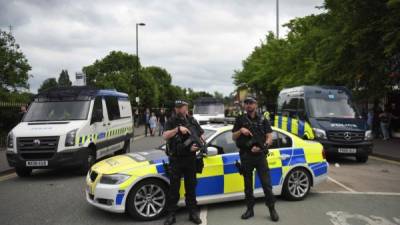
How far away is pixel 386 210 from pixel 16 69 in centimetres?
1855

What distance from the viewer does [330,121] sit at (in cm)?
1212

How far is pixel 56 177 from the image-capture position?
390 inches

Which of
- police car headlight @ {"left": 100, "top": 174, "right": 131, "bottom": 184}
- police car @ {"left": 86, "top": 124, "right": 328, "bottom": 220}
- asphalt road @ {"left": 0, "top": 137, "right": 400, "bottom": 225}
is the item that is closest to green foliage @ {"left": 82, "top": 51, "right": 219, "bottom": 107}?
asphalt road @ {"left": 0, "top": 137, "right": 400, "bottom": 225}

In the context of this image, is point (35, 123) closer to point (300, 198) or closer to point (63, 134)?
point (63, 134)

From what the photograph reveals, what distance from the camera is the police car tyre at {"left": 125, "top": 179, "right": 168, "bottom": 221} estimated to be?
227 inches

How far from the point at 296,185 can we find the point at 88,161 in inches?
210

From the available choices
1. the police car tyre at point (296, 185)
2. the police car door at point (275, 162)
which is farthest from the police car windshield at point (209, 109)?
the police car door at point (275, 162)

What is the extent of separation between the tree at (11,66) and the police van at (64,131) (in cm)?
970

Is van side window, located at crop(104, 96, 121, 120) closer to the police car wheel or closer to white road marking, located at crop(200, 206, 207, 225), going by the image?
white road marking, located at crop(200, 206, 207, 225)

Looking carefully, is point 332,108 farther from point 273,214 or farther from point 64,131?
point 64,131

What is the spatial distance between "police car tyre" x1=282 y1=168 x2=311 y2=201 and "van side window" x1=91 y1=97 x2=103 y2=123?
18.2 feet

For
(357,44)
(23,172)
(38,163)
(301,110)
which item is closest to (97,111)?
(38,163)

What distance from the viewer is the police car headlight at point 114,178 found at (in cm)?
573

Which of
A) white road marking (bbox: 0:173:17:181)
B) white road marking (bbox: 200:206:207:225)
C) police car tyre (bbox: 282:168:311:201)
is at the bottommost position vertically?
white road marking (bbox: 0:173:17:181)
